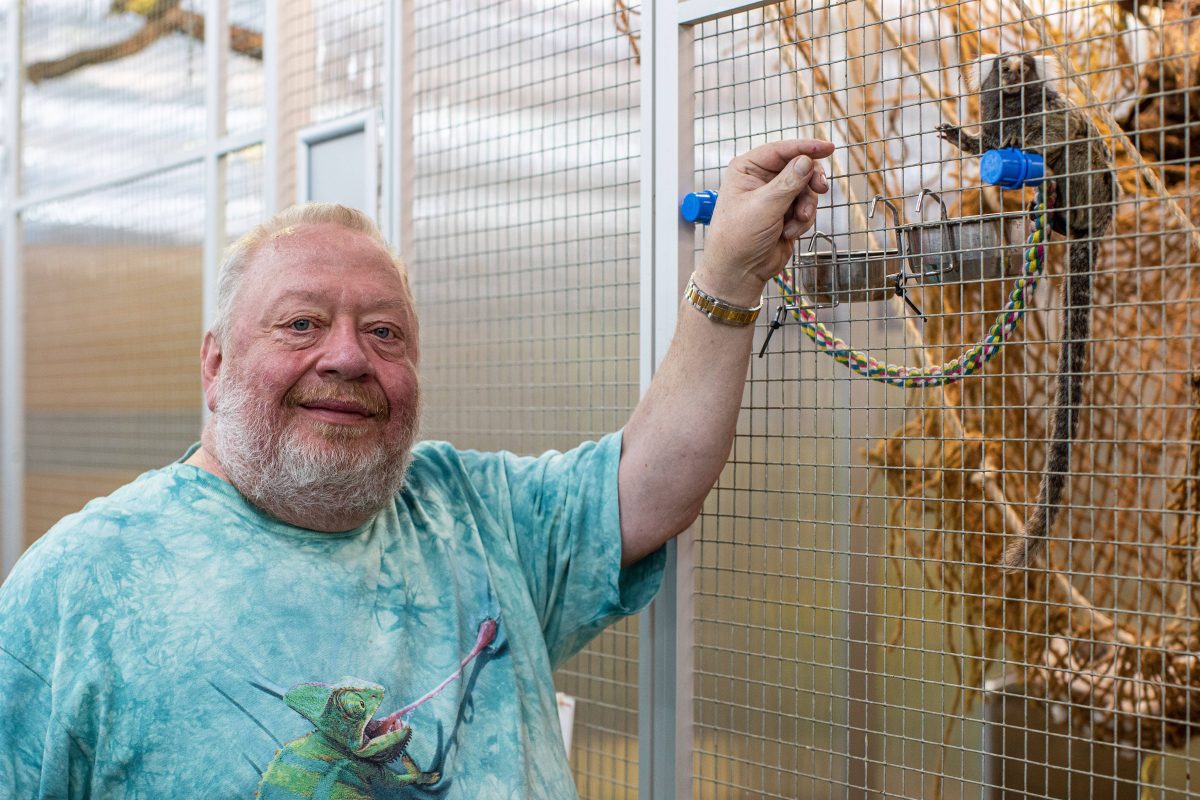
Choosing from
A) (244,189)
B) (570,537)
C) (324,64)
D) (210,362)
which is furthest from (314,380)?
(244,189)

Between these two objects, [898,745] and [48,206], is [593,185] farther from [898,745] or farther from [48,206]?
[48,206]

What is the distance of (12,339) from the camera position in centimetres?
365

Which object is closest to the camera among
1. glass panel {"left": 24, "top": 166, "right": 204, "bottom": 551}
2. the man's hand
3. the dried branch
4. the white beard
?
the man's hand

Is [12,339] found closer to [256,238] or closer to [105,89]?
[105,89]

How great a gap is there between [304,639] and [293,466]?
7.3 inches

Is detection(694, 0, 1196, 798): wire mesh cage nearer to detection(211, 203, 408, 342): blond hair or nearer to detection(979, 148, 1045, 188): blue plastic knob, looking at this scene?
detection(979, 148, 1045, 188): blue plastic knob

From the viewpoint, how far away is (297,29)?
2.01 meters

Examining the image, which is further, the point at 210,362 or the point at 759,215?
the point at 210,362

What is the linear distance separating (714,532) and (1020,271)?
1.62 ft

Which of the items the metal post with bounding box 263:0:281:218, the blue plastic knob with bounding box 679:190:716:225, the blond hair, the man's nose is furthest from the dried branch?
the blue plastic knob with bounding box 679:190:716:225

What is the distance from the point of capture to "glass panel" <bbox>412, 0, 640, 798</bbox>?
1.48 meters

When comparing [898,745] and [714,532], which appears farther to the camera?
[898,745]

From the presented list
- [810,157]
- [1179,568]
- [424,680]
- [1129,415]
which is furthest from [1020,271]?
[1129,415]

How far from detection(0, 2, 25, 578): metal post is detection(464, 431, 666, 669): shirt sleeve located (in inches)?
111
